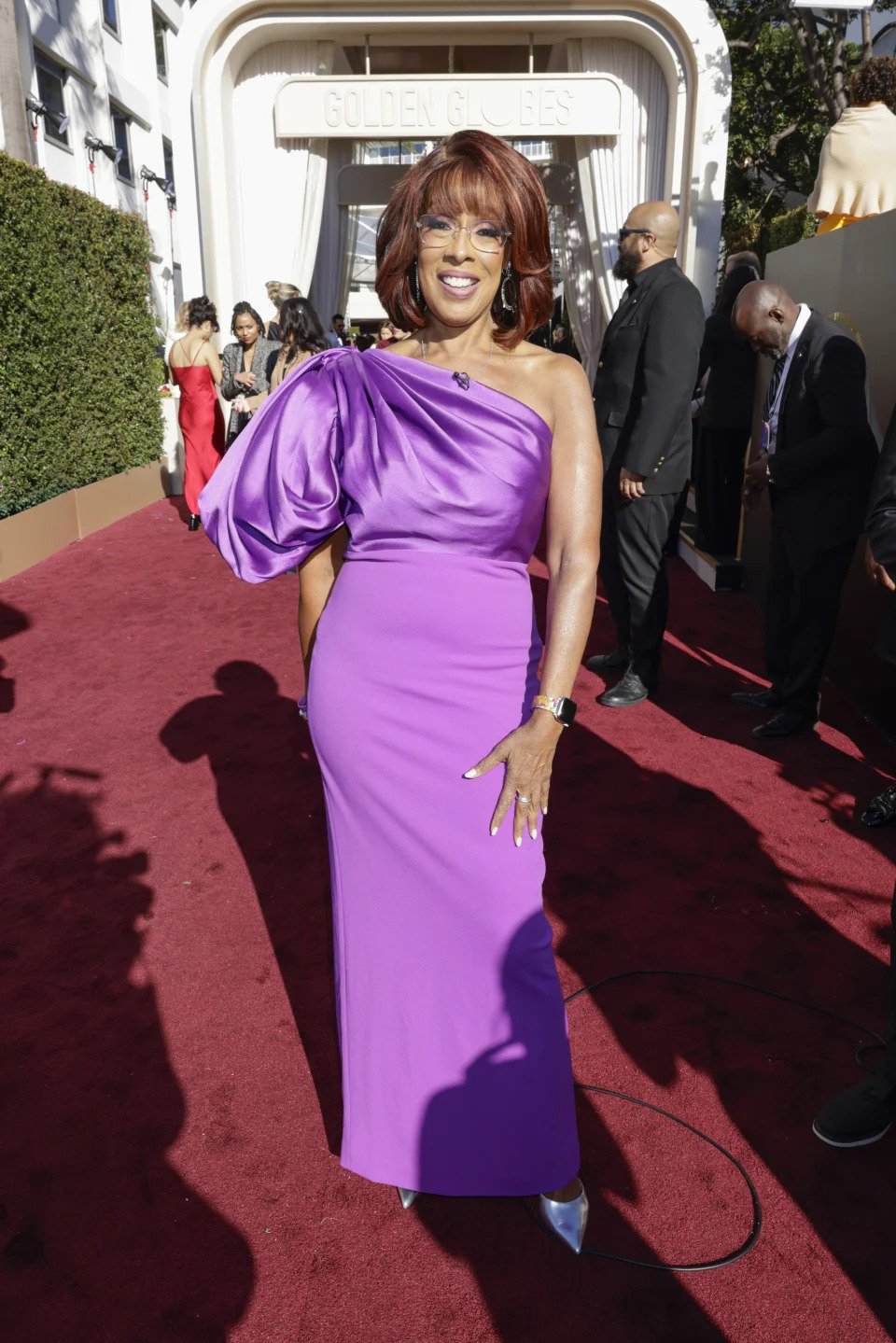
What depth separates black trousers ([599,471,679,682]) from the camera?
5.11 metres

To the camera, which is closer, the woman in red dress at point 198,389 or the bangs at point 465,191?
the bangs at point 465,191

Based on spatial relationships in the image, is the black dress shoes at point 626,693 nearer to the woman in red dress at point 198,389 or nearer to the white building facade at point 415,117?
the woman in red dress at point 198,389

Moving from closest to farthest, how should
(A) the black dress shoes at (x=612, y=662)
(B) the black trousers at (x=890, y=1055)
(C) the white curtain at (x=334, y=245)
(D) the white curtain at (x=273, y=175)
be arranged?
1. (B) the black trousers at (x=890, y=1055)
2. (A) the black dress shoes at (x=612, y=662)
3. (D) the white curtain at (x=273, y=175)
4. (C) the white curtain at (x=334, y=245)

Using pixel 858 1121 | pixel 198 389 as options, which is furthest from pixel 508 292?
pixel 198 389

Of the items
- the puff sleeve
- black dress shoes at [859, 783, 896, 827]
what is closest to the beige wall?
black dress shoes at [859, 783, 896, 827]

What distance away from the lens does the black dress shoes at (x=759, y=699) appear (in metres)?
5.16

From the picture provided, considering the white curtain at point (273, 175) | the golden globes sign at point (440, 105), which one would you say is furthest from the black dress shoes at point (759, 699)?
the white curtain at point (273, 175)

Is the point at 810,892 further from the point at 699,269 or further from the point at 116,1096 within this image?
the point at 699,269

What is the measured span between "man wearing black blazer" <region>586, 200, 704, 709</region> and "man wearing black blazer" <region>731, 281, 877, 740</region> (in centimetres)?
37

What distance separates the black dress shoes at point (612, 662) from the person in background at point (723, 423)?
2142 millimetres

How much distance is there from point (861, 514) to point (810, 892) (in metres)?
1.84

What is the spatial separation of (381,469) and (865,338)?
4091 millimetres

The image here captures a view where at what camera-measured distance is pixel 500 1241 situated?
2.14m

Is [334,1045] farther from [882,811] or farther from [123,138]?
[123,138]
